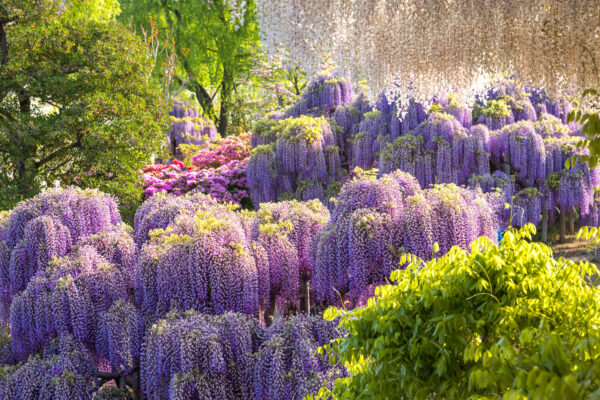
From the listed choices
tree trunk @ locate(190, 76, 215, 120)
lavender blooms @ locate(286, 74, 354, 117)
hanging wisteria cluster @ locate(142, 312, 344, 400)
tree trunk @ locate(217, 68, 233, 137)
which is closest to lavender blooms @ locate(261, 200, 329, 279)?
hanging wisteria cluster @ locate(142, 312, 344, 400)

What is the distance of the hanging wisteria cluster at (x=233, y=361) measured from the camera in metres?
5.07

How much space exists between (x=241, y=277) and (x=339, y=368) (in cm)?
159

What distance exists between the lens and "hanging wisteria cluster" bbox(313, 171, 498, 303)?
5945 millimetres

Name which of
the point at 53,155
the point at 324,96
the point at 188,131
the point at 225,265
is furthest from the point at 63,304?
the point at 188,131

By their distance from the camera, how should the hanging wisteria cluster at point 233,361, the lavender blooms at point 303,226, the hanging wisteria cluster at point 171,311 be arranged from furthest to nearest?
the lavender blooms at point 303,226
the hanging wisteria cluster at point 171,311
the hanging wisteria cluster at point 233,361

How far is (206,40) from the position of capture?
22.2 meters

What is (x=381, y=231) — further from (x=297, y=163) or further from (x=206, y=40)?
(x=206, y=40)

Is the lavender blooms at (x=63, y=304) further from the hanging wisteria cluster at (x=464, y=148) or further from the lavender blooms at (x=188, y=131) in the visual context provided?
the lavender blooms at (x=188, y=131)

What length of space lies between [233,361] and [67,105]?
747 cm

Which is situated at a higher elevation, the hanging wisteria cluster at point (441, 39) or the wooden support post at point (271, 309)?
the hanging wisteria cluster at point (441, 39)

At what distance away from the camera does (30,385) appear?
18.4ft

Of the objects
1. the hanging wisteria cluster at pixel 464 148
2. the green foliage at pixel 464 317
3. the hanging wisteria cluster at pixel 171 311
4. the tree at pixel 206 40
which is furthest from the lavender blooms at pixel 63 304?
the tree at pixel 206 40

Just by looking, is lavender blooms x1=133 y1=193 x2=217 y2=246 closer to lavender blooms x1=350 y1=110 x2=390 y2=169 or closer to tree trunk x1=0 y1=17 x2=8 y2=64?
tree trunk x1=0 y1=17 x2=8 y2=64

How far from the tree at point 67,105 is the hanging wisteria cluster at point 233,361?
6.08m
